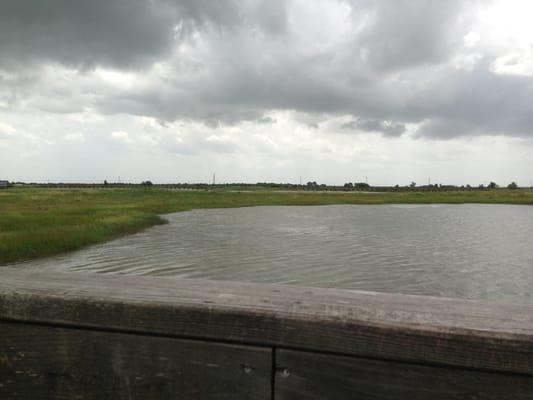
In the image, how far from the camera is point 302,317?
4.55 ft

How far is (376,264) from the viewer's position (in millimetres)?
19562

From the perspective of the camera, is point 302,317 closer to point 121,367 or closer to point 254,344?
point 254,344

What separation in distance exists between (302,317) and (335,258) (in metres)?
19.9

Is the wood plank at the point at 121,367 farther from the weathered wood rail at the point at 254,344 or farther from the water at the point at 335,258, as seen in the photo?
the water at the point at 335,258

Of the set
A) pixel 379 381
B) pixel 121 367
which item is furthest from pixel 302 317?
pixel 121 367

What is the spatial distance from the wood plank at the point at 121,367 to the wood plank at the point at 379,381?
0.09m

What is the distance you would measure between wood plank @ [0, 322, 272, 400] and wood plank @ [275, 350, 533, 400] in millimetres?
89

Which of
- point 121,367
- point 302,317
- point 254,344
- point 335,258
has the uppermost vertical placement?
point 302,317

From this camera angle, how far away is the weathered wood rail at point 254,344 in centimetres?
129

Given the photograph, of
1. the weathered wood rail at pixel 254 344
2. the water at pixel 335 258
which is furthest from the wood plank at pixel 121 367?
the water at pixel 335 258

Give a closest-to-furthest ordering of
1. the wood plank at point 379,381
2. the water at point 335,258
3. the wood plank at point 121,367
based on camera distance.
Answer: the wood plank at point 379,381 < the wood plank at point 121,367 < the water at point 335,258

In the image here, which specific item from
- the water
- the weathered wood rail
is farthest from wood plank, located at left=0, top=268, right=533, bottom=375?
the water

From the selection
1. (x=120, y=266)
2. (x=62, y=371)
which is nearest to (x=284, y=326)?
(x=62, y=371)

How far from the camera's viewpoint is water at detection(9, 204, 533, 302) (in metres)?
16.3
